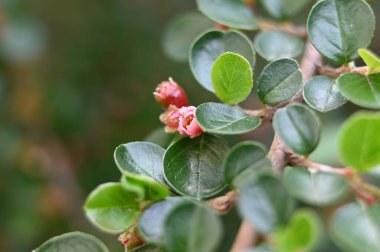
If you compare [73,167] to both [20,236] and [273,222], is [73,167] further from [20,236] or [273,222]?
[273,222]

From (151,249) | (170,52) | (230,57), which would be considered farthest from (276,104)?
(170,52)

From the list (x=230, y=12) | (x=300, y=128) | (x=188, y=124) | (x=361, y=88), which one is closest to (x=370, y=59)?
(x=361, y=88)

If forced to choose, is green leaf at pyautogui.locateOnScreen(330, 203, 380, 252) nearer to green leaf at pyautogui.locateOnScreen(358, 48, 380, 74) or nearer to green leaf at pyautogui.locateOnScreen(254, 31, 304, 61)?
green leaf at pyautogui.locateOnScreen(358, 48, 380, 74)

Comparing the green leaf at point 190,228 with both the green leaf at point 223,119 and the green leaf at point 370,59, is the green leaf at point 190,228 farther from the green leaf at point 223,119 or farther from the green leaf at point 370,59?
the green leaf at point 370,59

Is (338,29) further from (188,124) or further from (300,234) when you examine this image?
(300,234)

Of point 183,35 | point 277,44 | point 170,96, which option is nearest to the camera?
point 170,96
